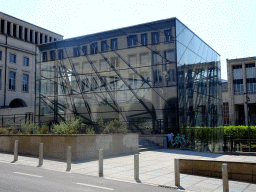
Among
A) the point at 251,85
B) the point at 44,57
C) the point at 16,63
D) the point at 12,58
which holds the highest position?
the point at 12,58

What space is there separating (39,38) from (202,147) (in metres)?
41.3

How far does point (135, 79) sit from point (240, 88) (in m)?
49.7

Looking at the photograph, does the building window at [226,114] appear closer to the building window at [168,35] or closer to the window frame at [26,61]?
the window frame at [26,61]

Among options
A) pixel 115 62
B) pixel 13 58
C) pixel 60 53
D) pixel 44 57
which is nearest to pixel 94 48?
pixel 115 62

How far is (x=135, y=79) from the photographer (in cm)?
2461

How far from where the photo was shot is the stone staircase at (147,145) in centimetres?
1846

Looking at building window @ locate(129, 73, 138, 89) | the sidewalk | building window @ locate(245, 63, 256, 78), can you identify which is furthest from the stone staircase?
building window @ locate(245, 63, 256, 78)

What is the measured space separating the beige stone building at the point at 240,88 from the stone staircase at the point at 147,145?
50.2m

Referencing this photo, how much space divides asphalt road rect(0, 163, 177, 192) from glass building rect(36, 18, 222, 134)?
13.5 metres

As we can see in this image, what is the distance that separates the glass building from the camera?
22.6 metres

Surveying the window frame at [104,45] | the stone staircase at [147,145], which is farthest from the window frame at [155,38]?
the stone staircase at [147,145]

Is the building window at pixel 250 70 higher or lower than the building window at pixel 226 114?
higher

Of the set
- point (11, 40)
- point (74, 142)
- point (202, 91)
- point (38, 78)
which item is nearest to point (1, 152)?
point (74, 142)

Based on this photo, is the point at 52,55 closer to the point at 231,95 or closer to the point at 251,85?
the point at 231,95
